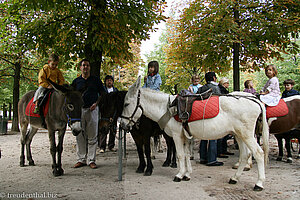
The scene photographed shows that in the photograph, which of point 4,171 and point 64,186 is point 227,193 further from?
point 4,171

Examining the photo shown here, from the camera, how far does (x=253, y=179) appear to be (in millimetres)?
4922

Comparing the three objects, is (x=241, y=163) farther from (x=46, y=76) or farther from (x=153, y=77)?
(x=46, y=76)

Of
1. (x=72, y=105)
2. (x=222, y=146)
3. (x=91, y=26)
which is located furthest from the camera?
(x=222, y=146)

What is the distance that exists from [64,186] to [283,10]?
967cm

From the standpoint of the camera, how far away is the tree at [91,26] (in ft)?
22.2

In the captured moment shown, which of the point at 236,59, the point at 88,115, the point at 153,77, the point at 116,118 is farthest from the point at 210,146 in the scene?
the point at 236,59

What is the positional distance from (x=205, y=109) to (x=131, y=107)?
1.56 meters

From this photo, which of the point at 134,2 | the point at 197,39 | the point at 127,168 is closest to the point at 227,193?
the point at 127,168

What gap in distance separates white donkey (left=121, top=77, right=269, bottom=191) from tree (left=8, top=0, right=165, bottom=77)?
2.78 metres

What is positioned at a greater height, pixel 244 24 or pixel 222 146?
pixel 244 24

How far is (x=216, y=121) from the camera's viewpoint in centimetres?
442

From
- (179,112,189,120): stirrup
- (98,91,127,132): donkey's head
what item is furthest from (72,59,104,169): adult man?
(179,112,189,120): stirrup

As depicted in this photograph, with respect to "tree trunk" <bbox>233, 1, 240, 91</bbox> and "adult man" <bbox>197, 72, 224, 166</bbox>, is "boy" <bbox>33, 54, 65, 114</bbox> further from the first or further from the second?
"tree trunk" <bbox>233, 1, 240, 91</bbox>

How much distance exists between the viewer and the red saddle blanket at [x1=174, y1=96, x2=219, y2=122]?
442 centimetres
